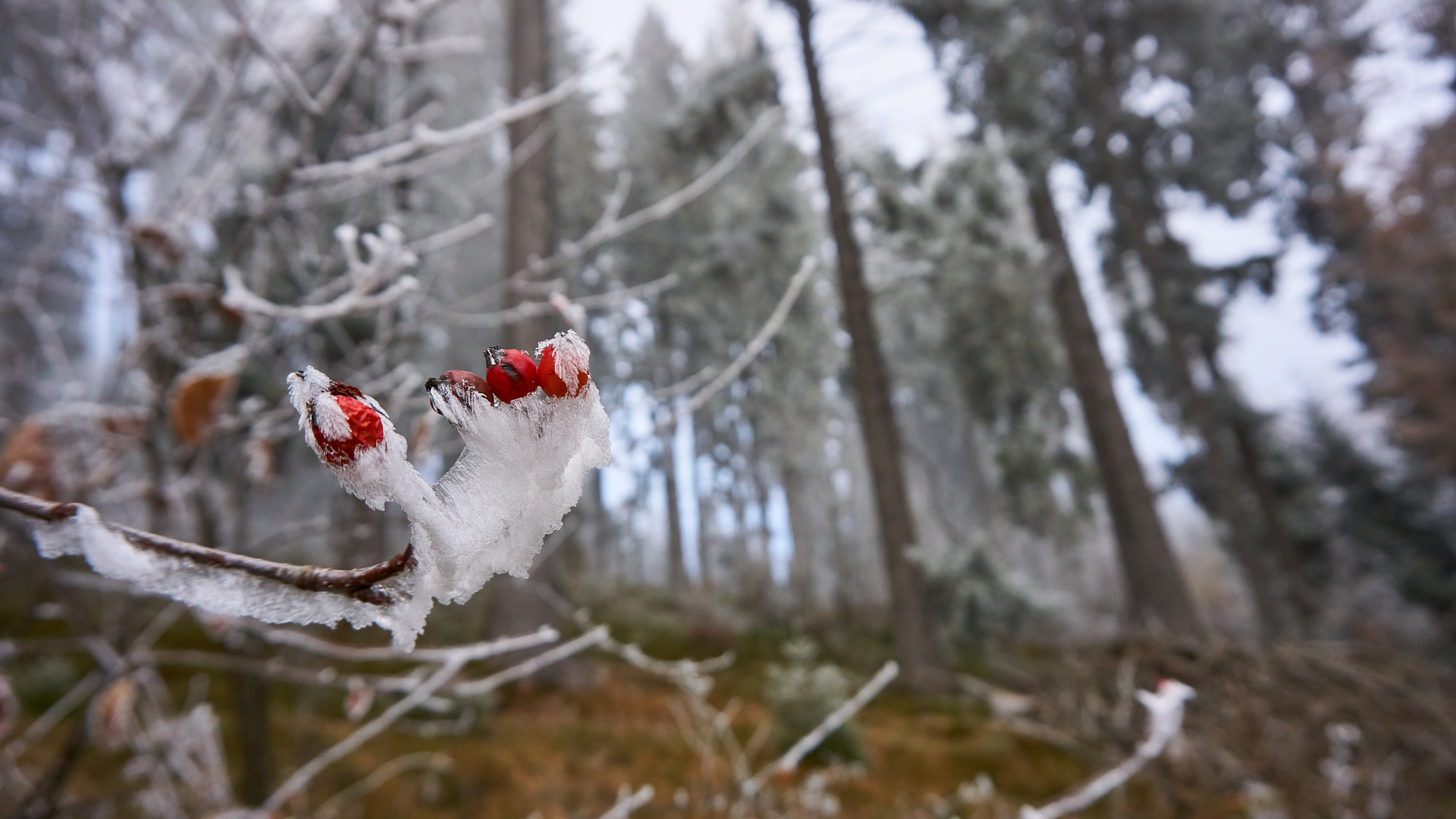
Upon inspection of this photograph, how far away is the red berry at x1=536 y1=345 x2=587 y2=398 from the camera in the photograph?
0.37 m

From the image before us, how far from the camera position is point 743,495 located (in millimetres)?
14188

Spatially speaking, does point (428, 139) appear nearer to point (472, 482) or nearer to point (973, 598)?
point (472, 482)

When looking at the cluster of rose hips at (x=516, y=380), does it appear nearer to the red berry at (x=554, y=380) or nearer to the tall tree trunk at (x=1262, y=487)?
the red berry at (x=554, y=380)

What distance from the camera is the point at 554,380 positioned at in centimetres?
37

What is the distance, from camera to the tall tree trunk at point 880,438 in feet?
20.0

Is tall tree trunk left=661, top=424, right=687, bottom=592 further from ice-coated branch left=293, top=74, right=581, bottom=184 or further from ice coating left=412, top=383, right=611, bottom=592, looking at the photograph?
ice coating left=412, top=383, right=611, bottom=592

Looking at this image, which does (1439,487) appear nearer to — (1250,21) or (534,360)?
(1250,21)

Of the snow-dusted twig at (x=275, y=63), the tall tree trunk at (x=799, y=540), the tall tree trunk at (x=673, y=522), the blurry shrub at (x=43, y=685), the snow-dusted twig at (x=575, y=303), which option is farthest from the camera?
the tall tree trunk at (x=673, y=522)

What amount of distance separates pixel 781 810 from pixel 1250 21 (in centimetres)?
1386

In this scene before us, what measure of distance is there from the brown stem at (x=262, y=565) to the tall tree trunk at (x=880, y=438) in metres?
6.10

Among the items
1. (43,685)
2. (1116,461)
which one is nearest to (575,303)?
(43,685)

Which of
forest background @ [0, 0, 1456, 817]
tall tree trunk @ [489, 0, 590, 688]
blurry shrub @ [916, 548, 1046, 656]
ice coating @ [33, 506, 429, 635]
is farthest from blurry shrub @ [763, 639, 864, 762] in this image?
ice coating @ [33, 506, 429, 635]

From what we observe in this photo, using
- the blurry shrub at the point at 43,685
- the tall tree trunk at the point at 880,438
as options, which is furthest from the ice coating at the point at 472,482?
the blurry shrub at the point at 43,685

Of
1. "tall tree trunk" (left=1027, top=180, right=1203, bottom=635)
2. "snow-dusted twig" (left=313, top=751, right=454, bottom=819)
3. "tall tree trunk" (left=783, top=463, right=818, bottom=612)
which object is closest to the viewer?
"snow-dusted twig" (left=313, top=751, right=454, bottom=819)
